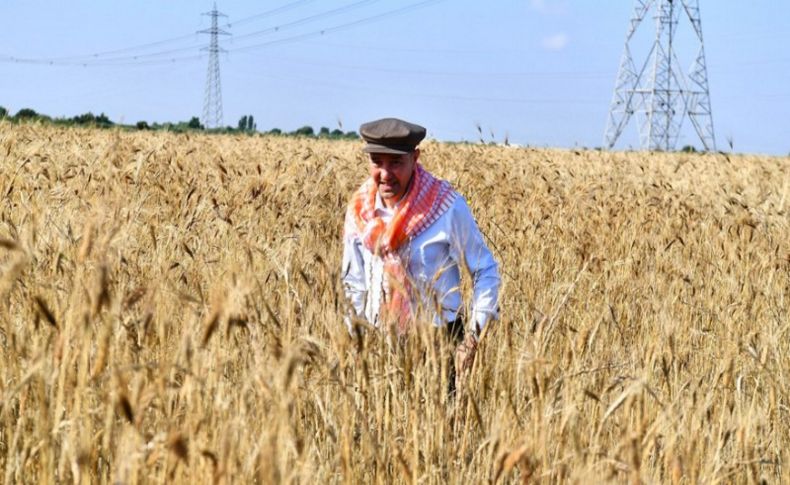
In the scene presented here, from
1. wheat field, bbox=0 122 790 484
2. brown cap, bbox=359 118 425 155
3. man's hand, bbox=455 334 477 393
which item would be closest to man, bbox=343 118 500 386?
brown cap, bbox=359 118 425 155

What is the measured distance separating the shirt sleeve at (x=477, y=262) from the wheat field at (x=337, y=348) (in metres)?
0.06

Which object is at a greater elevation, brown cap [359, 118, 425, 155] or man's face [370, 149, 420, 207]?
brown cap [359, 118, 425, 155]

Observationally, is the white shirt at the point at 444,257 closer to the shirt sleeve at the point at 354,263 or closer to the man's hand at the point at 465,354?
the shirt sleeve at the point at 354,263

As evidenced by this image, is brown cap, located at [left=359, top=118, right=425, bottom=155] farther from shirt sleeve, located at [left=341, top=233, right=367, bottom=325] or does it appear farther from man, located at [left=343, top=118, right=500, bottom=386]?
shirt sleeve, located at [left=341, top=233, right=367, bottom=325]

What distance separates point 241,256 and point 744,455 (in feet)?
7.34

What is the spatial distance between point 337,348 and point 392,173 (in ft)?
3.97

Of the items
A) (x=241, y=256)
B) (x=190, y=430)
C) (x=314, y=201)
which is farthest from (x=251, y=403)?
(x=314, y=201)

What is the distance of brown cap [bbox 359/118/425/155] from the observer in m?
2.82

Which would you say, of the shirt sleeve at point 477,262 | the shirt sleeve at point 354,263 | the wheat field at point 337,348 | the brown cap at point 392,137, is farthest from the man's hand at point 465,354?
the brown cap at point 392,137

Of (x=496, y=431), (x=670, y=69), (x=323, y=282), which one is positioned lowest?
(x=496, y=431)

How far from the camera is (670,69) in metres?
45.2

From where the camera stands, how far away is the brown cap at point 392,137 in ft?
9.27

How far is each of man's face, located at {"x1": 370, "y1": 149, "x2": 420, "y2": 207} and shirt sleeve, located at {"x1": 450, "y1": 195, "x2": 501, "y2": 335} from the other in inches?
7.3

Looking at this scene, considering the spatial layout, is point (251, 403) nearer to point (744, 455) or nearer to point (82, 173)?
point (744, 455)
